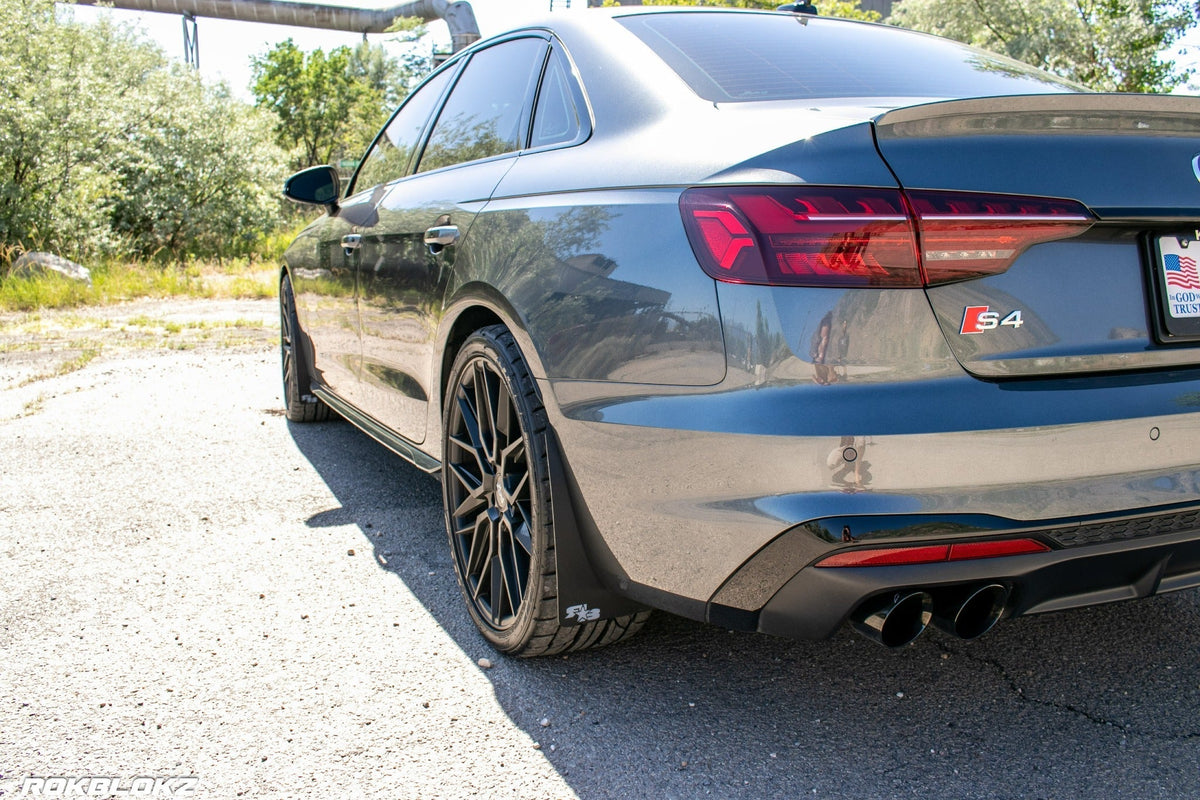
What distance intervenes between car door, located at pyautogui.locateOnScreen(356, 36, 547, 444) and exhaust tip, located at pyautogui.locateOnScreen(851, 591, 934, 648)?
1.55m

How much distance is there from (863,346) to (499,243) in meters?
1.14

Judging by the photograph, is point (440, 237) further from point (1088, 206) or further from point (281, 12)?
point (281, 12)

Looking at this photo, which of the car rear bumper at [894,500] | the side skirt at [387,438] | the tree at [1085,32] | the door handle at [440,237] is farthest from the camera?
the tree at [1085,32]

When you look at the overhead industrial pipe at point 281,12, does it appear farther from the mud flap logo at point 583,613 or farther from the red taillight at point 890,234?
the red taillight at point 890,234

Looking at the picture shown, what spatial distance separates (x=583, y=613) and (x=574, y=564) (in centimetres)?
→ 14

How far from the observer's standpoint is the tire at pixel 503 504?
237 cm

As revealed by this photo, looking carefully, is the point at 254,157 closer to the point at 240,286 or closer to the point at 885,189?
the point at 240,286

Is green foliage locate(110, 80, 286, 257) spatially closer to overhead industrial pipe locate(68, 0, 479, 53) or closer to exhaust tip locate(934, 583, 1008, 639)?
exhaust tip locate(934, 583, 1008, 639)

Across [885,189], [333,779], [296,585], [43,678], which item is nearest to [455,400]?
[296,585]

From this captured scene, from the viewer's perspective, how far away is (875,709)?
7.76 feet

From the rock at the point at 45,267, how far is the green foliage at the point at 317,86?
121 feet

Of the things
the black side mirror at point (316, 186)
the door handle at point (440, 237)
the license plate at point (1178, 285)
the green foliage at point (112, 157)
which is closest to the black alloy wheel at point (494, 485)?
the door handle at point (440, 237)

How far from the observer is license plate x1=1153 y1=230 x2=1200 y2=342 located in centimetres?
189

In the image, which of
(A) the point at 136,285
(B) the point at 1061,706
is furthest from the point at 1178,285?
(A) the point at 136,285
